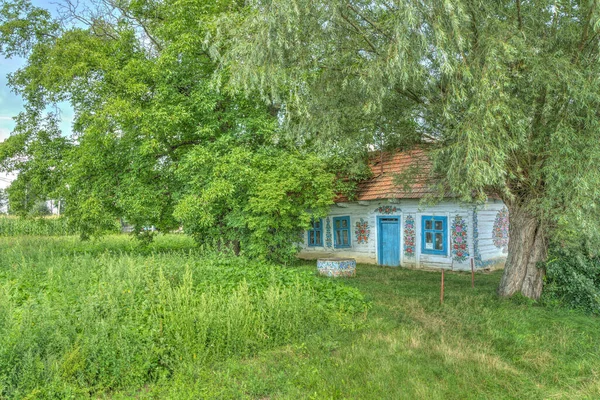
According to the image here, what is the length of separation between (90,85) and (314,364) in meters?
10.8

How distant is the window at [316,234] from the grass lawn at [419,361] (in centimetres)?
988

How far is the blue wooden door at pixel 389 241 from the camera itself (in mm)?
14047

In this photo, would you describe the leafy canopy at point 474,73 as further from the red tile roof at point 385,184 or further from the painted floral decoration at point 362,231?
the painted floral decoration at point 362,231

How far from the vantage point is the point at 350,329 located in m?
5.88

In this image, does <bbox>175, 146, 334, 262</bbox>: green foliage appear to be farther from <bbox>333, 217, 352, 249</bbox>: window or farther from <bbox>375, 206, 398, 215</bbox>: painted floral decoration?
<bbox>333, 217, 352, 249</bbox>: window

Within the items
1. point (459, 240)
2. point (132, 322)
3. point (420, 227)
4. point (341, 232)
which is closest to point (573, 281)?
point (459, 240)

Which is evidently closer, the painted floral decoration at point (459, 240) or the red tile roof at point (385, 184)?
the painted floral decoration at point (459, 240)

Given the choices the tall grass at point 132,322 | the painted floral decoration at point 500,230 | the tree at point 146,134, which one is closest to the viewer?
the tall grass at point 132,322

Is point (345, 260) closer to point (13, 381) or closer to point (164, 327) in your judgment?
point (164, 327)

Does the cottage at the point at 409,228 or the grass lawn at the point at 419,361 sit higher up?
the cottage at the point at 409,228

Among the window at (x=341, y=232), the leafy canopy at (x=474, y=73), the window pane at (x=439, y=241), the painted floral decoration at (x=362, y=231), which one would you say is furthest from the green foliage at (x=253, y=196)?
the leafy canopy at (x=474, y=73)

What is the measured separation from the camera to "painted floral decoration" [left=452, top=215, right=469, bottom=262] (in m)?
12.3

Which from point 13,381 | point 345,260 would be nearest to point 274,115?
point 345,260

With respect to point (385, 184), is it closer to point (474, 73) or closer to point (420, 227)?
point (420, 227)
